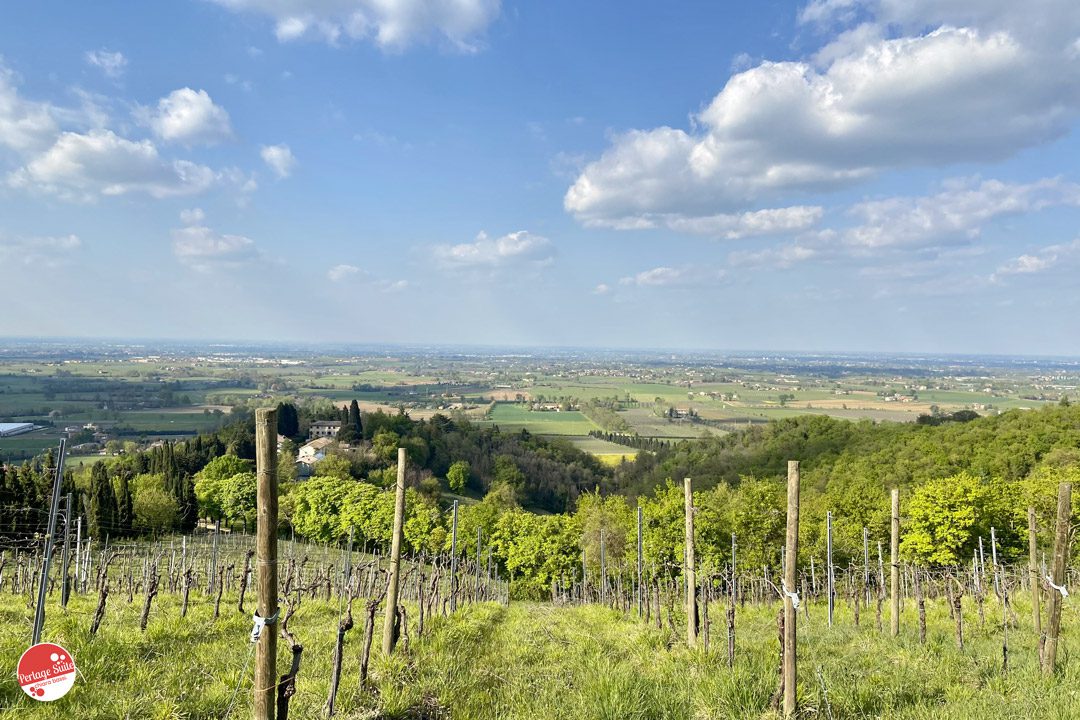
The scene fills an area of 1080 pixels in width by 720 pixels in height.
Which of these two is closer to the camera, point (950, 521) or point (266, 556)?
point (266, 556)

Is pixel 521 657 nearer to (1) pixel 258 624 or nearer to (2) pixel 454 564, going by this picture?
(2) pixel 454 564

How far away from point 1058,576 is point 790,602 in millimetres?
3383

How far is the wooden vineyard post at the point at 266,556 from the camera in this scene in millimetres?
3549

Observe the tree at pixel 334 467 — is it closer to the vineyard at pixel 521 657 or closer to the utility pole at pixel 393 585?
the vineyard at pixel 521 657

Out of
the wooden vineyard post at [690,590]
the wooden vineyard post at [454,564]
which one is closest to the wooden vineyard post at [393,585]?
the wooden vineyard post at [454,564]

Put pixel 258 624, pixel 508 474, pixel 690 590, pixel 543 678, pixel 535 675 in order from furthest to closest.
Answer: pixel 508 474
pixel 690 590
pixel 535 675
pixel 543 678
pixel 258 624

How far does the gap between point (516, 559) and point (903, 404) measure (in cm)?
10584

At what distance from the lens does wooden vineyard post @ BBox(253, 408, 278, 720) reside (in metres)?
3.55

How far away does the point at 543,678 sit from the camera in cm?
659

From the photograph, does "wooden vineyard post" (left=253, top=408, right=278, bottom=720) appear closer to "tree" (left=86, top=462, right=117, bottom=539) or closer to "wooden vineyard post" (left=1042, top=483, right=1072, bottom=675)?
"wooden vineyard post" (left=1042, top=483, right=1072, bottom=675)

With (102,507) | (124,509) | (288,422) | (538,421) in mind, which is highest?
(102,507)

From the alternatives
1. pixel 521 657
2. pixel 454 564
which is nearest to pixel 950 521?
pixel 454 564

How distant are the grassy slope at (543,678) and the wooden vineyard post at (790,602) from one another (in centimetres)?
24

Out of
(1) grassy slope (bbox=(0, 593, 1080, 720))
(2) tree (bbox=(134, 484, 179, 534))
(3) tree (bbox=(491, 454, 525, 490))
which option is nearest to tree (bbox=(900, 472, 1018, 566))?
(1) grassy slope (bbox=(0, 593, 1080, 720))
